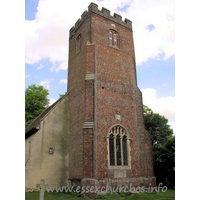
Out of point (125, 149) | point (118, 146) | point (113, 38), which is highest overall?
point (113, 38)

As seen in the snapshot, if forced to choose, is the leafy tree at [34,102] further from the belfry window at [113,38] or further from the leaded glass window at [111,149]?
the leaded glass window at [111,149]

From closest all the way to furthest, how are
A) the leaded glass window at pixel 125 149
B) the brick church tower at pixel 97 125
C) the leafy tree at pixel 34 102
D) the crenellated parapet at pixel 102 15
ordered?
1. the brick church tower at pixel 97 125
2. the leaded glass window at pixel 125 149
3. the crenellated parapet at pixel 102 15
4. the leafy tree at pixel 34 102

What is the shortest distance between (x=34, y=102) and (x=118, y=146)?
18.1 metres

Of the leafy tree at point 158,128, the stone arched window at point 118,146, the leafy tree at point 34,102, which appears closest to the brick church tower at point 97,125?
the stone arched window at point 118,146

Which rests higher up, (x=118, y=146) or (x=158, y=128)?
(x=158, y=128)

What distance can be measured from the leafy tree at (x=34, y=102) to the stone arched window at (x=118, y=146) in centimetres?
1648

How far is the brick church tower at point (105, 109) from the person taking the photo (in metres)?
13.0

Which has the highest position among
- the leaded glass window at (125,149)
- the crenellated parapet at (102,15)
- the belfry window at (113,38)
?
the crenellated parapet at (102,15)

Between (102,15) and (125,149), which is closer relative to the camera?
(125,149)

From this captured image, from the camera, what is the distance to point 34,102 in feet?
92.5

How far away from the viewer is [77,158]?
46.8ft

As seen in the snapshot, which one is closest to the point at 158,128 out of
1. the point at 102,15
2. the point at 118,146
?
the point at 118,146

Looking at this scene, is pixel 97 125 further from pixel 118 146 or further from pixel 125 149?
pixel 125 149

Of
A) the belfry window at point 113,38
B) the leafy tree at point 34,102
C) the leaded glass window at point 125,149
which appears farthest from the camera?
the leafy tree at point 34,102
